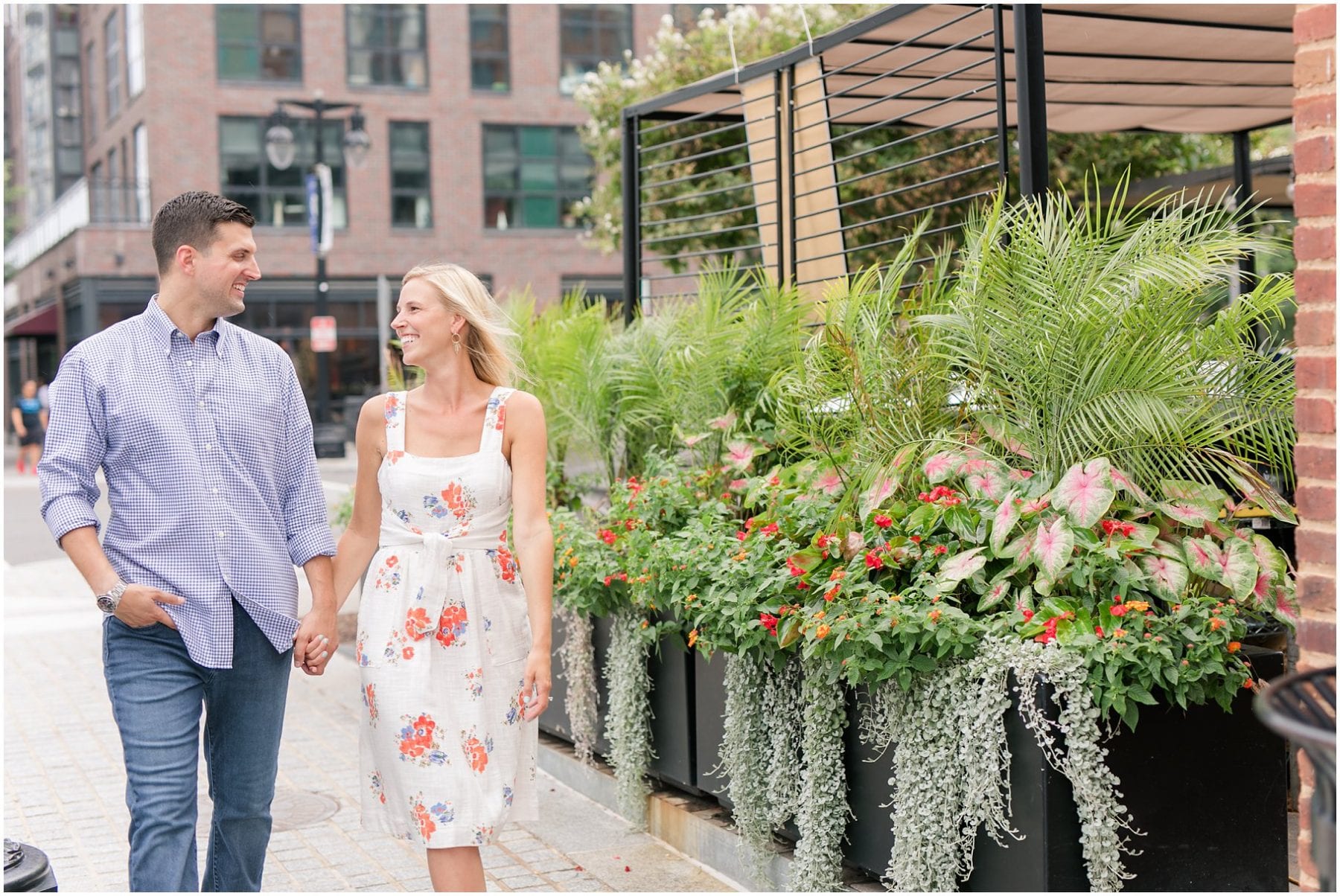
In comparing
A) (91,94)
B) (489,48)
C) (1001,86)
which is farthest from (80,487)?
(91,94)

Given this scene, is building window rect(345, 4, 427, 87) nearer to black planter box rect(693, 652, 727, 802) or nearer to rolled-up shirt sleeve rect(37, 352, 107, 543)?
black planter box rect(693, 652, 727, 802)

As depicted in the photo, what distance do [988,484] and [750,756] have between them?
111 centimetres

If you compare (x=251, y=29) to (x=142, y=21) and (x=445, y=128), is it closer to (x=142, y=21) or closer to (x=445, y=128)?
(x=142, y=21)

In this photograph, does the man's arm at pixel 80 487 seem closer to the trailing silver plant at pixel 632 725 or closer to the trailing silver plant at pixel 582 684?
the trailing silver plant at pixel 632 725

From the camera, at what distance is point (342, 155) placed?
3509 centimetres

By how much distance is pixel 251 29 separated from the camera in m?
34.2

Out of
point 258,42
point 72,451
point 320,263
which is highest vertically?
point 258,42

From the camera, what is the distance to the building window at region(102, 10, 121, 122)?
36844 mm

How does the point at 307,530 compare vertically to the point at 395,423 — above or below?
below

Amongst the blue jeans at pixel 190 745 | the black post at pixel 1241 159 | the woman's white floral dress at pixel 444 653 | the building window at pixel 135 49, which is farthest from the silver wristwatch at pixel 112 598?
the building window at pixel 135 49

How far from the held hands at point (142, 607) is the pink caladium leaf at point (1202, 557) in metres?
2.48

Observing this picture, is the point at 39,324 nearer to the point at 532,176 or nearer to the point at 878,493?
the point at 532,176

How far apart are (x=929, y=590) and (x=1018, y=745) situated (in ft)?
1.54

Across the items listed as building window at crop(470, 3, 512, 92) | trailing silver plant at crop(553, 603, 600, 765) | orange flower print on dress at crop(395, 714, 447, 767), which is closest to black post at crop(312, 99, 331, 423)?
building window at crop(470, 3, 512, 92)
